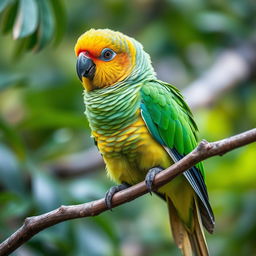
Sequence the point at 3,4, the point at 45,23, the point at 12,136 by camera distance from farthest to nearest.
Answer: the point at 12,136 → the point at 45,23 → the point at 3,4

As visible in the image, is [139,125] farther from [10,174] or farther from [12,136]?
[10,174]

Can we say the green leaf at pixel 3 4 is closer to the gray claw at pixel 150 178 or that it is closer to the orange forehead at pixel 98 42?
the orange forehead at pixel 98 42

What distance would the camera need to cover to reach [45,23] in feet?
9.41

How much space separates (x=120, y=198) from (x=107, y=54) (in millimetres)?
885

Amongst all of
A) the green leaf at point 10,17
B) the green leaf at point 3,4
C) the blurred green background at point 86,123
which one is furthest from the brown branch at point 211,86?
the green leaf at point 3,4

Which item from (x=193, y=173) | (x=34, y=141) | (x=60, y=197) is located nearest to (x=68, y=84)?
(x=34, y=141)

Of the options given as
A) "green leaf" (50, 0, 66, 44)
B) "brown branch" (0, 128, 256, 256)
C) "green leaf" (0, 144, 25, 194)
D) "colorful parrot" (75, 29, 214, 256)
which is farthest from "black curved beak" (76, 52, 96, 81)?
"green leaf" (0, 144, 25, 194)

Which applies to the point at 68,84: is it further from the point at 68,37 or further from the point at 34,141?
the point at 68,37

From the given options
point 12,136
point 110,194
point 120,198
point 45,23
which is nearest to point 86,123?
point 12,136

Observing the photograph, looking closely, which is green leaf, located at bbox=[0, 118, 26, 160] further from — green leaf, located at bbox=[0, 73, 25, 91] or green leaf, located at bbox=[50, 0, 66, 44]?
green leaf, located at bbox=[50, 0, 66, 44]

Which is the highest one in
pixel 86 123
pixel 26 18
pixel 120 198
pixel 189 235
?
pixel 26 18

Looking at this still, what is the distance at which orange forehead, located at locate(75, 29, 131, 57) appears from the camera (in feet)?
9.21

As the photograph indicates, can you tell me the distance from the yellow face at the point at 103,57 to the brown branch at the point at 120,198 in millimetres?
746

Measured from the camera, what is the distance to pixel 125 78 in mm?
2893
